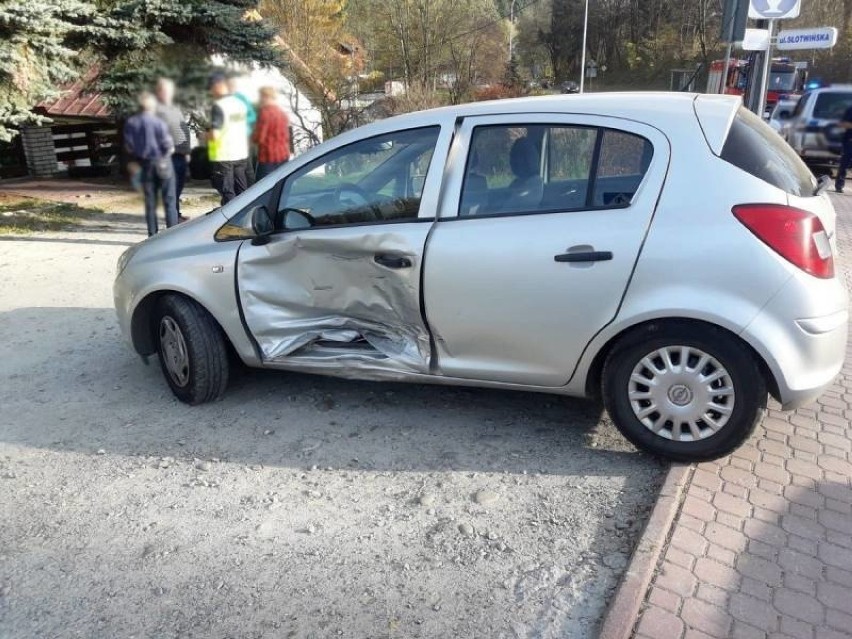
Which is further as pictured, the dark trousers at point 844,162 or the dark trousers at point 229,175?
the dark trousers at point 844,162

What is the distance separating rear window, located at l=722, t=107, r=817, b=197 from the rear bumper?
468mm

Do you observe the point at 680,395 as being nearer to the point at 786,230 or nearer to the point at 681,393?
the point at 681,393

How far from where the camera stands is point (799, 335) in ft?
10.4

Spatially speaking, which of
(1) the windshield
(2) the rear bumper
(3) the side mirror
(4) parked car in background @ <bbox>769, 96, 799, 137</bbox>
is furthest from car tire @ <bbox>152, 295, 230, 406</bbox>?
(1) the windshield

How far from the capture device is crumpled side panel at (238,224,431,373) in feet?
12.4

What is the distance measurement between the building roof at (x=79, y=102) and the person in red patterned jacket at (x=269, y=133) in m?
4.05

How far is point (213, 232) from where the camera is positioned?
4.21 m

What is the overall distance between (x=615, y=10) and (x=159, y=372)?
199 ft

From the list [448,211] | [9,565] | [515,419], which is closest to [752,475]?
[515,419]

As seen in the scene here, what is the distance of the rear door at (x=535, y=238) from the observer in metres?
3.35

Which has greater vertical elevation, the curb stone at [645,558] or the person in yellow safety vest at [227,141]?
the person in yellow safety vest at [227,141]

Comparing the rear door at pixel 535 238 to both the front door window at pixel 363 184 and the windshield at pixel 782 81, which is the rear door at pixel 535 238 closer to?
the front door window at pixel 363 184

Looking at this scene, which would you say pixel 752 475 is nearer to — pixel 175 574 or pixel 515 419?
pixel 515 419

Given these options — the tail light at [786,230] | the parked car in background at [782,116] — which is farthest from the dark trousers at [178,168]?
the parked car in background at [782,116]
